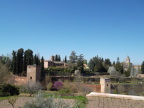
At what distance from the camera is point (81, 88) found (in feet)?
80.0

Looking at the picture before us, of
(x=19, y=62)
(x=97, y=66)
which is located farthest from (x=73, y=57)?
(x=19, y=62)

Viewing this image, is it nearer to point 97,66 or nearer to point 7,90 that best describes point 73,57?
point 97,66

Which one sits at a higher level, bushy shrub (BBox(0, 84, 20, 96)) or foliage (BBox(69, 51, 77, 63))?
foliage (BBox(69, 51, 77, 63))

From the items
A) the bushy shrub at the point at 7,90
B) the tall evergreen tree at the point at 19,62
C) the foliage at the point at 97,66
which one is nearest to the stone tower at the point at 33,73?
the tall evergreen tree at the point at 19,62

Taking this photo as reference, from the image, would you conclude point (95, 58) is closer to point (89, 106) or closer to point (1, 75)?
point (1, 75)

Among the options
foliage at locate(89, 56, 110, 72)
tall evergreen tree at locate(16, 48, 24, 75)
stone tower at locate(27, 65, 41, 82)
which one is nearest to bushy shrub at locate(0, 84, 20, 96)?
stone tower at locate(27, 65, 41, 82)

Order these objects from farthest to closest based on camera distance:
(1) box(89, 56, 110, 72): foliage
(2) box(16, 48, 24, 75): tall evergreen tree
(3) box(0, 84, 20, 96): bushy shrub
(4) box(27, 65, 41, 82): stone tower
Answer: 1. (1) box(89, 56, 110, 72): foliage
2. (2) box(16, 48, 24, 75): tall evergreen tree
3. (4) box(27, 65, 41, 82): stone tower
4. (3) box(0, 84, 20, 96): bushy shrub

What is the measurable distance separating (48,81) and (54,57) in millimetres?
34542

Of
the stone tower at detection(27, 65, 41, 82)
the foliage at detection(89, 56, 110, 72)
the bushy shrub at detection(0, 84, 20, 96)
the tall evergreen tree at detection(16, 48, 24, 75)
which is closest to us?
the bushy shrub at detection(0, 84, 20, 96)

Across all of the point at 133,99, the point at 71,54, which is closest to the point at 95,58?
the point at 71,54

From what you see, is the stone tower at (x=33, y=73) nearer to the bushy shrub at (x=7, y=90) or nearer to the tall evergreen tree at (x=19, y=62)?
the tall evergreen tree at (x=19, y=62)

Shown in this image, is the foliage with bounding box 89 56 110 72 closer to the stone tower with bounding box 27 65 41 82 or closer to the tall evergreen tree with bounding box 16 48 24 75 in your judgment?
the tall evergreen tree with bounding box 16 48 24 75

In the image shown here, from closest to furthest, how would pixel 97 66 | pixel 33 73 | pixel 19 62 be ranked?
pixel 33 73 < pixel 19 62 < pixel 97 66

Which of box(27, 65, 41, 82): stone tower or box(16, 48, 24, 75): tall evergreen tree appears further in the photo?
box(16, 48, 24, 75): tall evergreen tree
